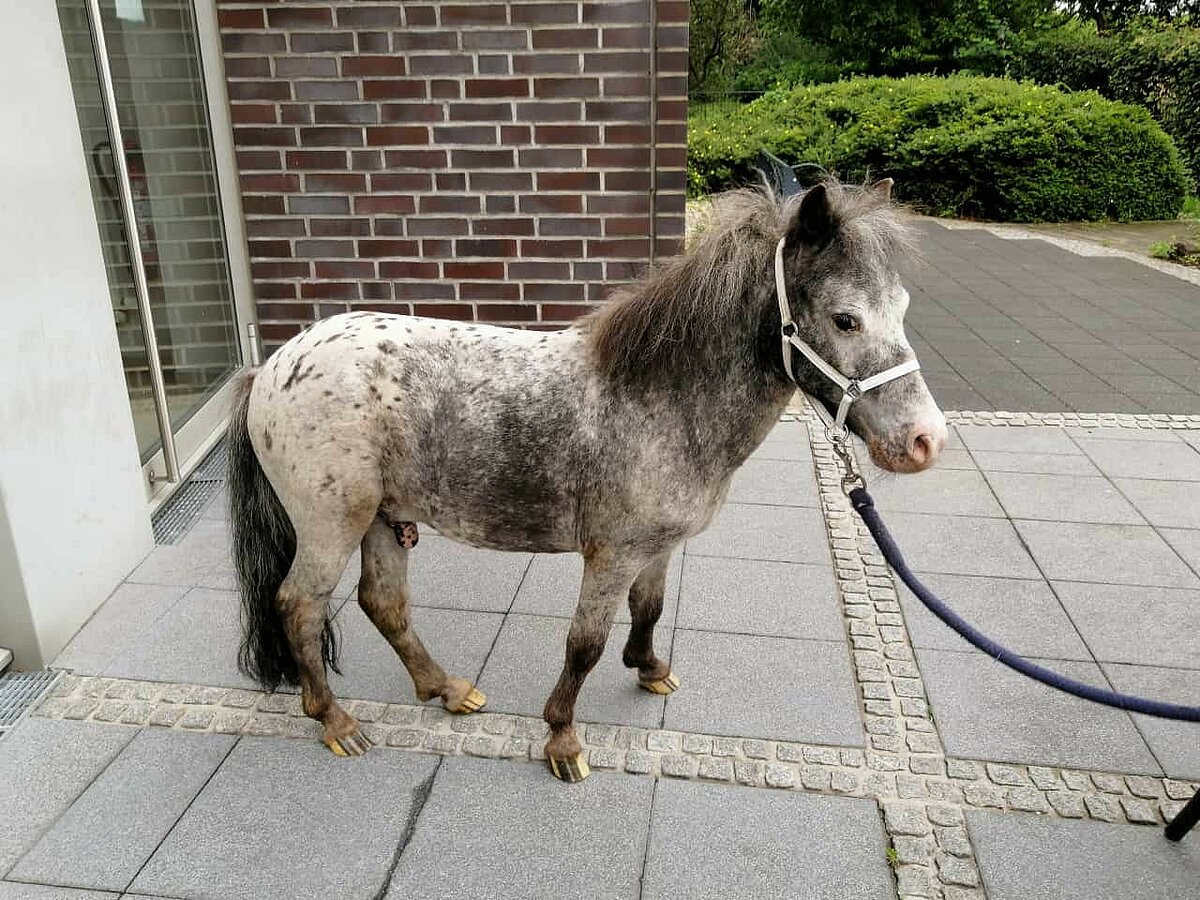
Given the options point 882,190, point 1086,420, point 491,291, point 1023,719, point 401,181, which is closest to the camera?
point 882,190

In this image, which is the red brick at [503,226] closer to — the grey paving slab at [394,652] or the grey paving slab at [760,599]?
the grey paving slab at [760,599]

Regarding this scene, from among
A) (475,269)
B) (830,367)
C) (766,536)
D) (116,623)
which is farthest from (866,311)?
(475,269)

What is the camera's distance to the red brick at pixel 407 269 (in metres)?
5.22

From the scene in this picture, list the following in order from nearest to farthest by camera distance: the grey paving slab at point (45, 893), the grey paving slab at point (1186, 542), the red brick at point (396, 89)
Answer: the grey paving slab at point (45, 893) → the grey paving slab at point (1186, 542) → the red brick at point (396, 89)

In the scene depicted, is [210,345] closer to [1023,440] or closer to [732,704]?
[732,704]

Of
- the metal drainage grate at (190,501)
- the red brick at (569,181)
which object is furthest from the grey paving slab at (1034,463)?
the metal drainage grate at (190,501)

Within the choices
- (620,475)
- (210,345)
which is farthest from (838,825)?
(210,345)

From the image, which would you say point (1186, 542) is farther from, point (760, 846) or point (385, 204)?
point (385, 204)

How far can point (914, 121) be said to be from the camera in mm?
14477

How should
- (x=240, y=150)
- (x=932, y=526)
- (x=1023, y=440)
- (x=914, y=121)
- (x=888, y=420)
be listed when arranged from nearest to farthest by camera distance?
(x=888, y=420) → (x=932, y=526) → (x=240, y=150) → (x=1023, y=440) → (x=914, y=121)

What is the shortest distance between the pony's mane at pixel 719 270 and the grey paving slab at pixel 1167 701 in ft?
6.23

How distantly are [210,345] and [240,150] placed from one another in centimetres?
116

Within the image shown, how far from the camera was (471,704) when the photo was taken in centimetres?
309

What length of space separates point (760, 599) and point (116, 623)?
263 cm
